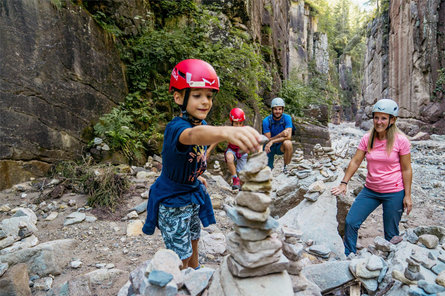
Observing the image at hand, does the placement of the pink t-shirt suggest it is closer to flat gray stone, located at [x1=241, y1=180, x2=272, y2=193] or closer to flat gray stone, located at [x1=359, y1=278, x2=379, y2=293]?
flat gray stone, located at [x1=359, y1=278, x2=379, y2=293]

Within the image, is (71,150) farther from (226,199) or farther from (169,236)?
(169,236)

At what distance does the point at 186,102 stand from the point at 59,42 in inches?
217

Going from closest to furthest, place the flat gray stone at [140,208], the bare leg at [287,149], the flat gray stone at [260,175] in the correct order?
the flat gray stone at [260,175] < the flat gray stone at [140,208] < the bare leg at [287,149]

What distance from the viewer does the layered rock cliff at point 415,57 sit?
65.1 ft

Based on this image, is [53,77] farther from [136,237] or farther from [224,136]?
[224,136]

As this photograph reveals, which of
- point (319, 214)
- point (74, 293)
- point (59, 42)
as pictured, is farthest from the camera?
point (59, 42)

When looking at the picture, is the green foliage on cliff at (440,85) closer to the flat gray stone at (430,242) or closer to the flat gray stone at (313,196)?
the flat gray stone at (313,196)

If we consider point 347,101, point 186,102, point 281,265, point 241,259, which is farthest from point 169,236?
point 347,101

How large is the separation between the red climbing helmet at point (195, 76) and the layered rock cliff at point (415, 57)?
23.8 m

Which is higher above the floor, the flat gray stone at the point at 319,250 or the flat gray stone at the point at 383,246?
the flat gray stone at the point at 383,246

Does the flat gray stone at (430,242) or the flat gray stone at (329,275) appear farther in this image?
the flat gray stone at (430,242)

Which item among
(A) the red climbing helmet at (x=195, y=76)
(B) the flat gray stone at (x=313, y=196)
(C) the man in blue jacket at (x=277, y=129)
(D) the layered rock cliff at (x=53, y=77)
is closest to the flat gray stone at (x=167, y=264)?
(A) the red climbing helmet at (x=195, y=76)

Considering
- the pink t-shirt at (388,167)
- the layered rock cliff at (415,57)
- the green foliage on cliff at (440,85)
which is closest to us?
the pink t-shirt at (388,167)

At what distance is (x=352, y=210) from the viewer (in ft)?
12.6
